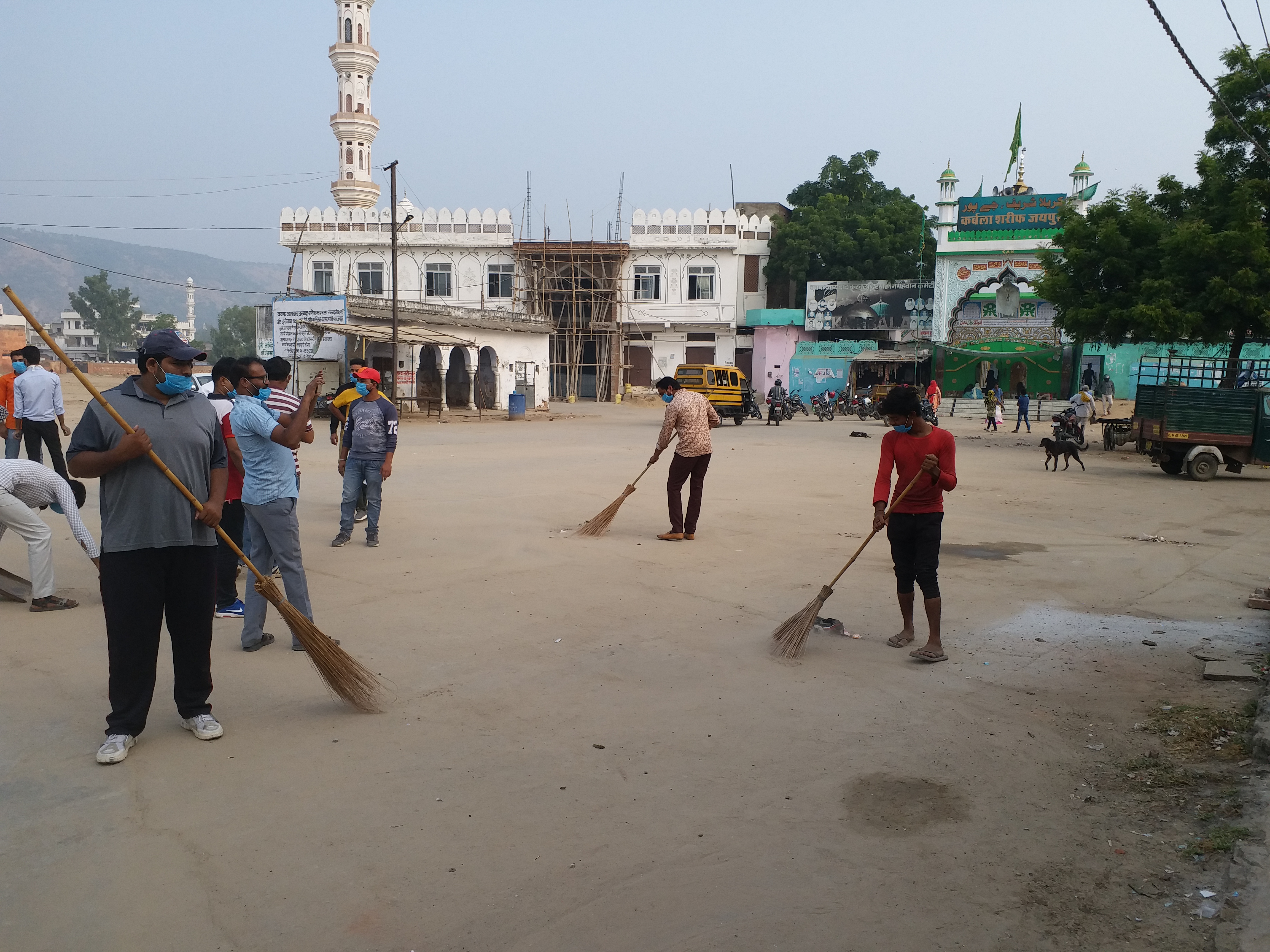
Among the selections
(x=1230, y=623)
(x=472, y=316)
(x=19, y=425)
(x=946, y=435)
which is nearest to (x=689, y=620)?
(x=946, y=435)

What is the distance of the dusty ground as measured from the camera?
2715 mm

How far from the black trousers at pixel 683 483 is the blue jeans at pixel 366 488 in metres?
2.69

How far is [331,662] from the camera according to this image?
167 inches

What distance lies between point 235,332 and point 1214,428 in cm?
10618

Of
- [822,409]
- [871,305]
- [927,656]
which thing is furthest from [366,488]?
[871,305]

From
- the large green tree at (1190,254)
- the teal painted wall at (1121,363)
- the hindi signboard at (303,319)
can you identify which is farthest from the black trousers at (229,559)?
the teal painted wall at (1121,363)

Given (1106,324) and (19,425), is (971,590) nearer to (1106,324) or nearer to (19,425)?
(19,425)

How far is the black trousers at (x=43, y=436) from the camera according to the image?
9656 millimetres

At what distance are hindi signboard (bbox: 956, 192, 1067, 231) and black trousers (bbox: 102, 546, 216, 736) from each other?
1487 inches

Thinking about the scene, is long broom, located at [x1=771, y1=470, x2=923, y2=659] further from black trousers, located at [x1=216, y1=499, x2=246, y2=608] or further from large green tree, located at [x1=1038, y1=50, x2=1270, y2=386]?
large green tree, located at [x1=1038, y1=50, x2=1270, y2=386]

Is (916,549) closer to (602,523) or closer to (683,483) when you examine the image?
(683,483)

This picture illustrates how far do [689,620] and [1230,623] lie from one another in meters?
3.59

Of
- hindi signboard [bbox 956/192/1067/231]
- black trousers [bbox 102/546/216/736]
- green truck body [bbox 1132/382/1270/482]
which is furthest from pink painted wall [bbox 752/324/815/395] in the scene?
black trousers [bbox 102/546/216/736]

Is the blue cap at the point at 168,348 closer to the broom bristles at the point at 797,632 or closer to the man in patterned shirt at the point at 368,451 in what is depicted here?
the broom bristles at the point at 797,632
